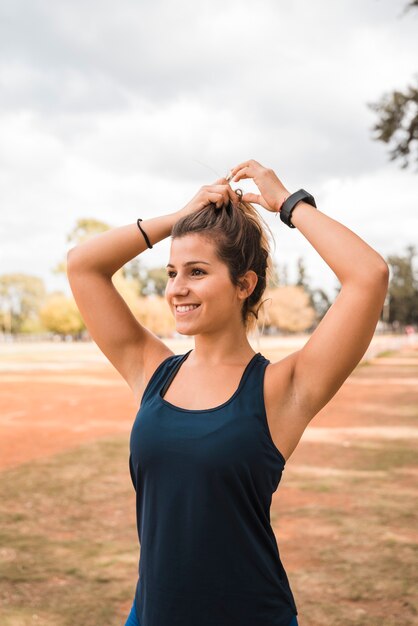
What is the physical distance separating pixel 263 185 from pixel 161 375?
2.29ft

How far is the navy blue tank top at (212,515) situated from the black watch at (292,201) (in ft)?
1.86

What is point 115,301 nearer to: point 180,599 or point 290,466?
point 180,599

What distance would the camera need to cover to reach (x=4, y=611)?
14.3 feet

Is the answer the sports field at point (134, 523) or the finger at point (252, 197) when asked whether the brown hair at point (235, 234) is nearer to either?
the finger at point (252, 197)

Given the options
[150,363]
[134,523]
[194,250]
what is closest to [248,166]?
[194,250]

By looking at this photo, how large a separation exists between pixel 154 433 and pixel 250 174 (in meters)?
→ 0.91

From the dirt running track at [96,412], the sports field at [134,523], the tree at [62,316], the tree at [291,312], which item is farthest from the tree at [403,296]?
the sports field at [134,523]

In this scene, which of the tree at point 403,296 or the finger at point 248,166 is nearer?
the finger at point 248,166

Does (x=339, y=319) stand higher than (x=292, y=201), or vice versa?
(x=292, y=201)

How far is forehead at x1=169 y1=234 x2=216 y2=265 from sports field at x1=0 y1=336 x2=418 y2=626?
3.16m

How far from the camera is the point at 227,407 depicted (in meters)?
1.76

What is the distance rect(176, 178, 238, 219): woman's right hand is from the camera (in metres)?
1.97

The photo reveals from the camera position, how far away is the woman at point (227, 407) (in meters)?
1.72

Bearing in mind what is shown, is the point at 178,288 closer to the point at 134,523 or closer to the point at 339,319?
the point at 339,319
